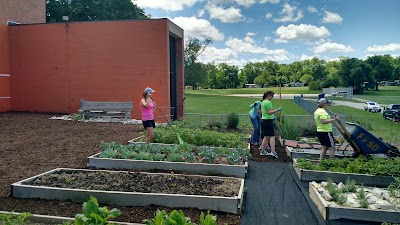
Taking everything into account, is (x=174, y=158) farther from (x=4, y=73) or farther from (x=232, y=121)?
(x=4, y=73)

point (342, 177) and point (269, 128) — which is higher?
point (269, 128)

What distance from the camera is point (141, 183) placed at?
6141 millimetres

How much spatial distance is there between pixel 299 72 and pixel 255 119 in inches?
3945

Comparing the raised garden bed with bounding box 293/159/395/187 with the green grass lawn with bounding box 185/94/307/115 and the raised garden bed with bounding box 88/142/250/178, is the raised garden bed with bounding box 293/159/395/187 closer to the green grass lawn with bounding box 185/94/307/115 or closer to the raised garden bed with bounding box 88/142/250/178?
the raised garden bed with bounding box 88/142/250/178

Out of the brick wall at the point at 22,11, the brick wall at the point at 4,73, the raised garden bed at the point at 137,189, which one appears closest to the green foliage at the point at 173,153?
the raised garden bed at the point at 137,189

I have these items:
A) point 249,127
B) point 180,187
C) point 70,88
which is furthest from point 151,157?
point 70,88

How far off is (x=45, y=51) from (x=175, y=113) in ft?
25.5

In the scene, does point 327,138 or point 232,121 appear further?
point 232,121

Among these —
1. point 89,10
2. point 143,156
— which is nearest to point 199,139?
point 143,156

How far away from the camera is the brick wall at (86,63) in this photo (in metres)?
17.2

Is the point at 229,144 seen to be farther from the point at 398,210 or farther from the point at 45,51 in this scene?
the point at 45,51

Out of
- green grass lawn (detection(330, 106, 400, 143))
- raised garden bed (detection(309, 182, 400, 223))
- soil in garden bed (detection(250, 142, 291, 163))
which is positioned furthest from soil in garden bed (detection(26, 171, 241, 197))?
green grass lawn (detection(330, 106, 400, 143))

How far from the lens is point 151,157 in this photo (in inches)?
305

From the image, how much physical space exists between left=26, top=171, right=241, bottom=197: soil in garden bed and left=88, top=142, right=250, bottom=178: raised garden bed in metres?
0.79
